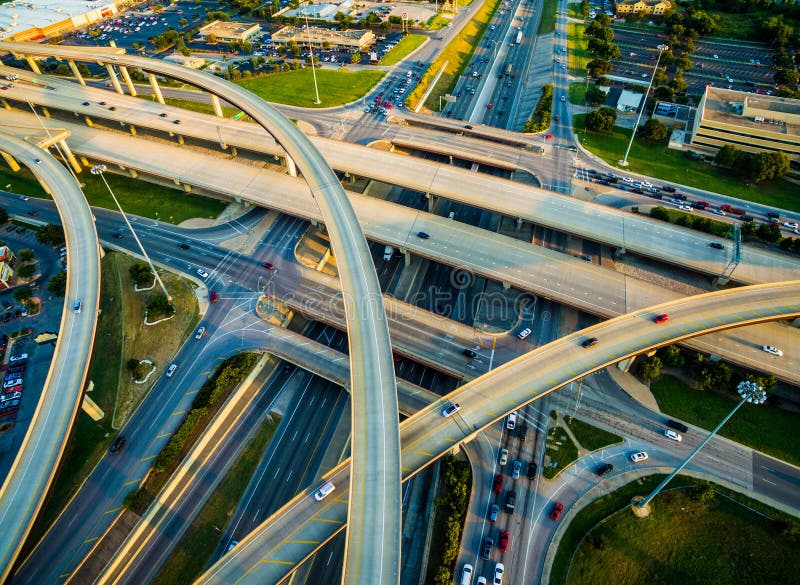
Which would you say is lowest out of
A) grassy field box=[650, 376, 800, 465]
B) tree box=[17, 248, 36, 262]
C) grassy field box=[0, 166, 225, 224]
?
grassy field box=[650, 376, 800, 465]

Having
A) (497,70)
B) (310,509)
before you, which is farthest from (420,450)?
(497,70)

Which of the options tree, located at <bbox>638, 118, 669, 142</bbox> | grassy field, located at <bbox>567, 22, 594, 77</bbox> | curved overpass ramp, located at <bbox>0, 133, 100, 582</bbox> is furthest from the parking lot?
curved overpass ramp, located at <bbox>0, 133, 100, 582</bbox>

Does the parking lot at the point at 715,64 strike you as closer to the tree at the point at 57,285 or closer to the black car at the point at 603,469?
the black car at the point at 603,469

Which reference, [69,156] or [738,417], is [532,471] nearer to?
[738,417]

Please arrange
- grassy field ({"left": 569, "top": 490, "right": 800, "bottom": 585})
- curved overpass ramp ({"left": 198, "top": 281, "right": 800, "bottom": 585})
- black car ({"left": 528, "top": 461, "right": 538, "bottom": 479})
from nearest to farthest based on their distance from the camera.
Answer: curved overpass ramp ({"left": 198, "top": 281, "right": 800, "bottom": 585}), grassy field ({"left": 569, "top": 490, "right": 800, "bottom": 585}), black car ({"left": 528, "top": 461, "right": 538, "bottom": 479})

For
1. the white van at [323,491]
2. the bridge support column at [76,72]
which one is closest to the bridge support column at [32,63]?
the bridge support column at [76,72]

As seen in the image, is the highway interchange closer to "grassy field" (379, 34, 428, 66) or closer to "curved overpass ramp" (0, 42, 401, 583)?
"curved overpass ramp" (0, 42, 401, 583)

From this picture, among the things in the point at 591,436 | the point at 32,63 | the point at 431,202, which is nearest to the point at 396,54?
the point at 431,202
